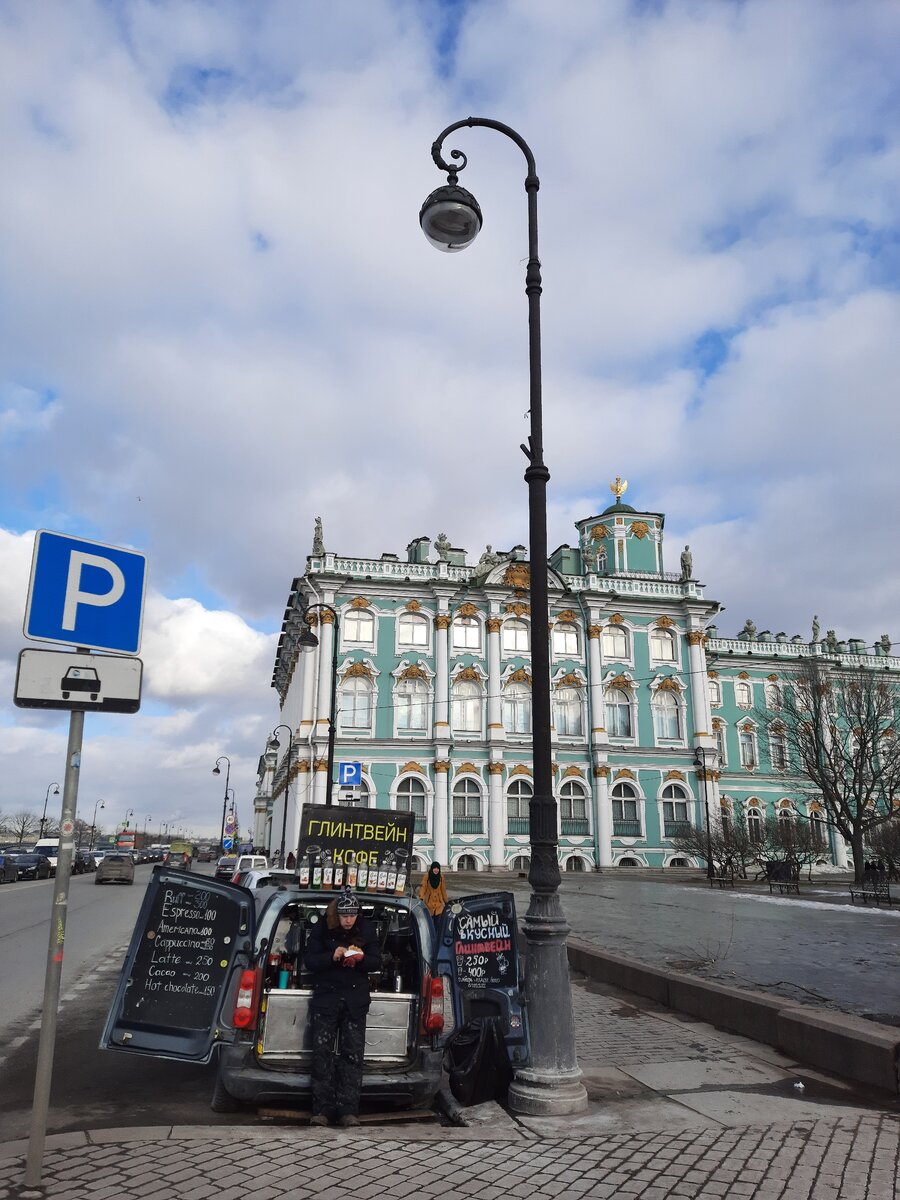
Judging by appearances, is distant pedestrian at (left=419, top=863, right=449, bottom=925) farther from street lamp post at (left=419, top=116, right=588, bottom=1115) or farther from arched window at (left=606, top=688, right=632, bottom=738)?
arched window at (left=606, top=688, right=632, bottom=738)

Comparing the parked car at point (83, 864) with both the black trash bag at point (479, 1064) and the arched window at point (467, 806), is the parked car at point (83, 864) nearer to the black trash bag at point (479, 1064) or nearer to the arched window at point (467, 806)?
the arched window at point (467, 806)

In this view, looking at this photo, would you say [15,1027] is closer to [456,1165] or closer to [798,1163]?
[456,1165]

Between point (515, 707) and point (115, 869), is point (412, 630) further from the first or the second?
point (115, 869)

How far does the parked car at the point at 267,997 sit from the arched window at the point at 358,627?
3998 centimetres

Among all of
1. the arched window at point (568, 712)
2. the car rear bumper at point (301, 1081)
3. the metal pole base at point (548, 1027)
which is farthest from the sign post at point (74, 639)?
the arched window at point (568, 712)

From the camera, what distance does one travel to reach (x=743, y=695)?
5581 cm

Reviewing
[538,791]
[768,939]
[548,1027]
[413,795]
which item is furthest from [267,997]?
[413,795]

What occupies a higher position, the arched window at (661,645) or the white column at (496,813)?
the arched window at (661,645)

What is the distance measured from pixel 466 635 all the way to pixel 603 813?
40.2 ft

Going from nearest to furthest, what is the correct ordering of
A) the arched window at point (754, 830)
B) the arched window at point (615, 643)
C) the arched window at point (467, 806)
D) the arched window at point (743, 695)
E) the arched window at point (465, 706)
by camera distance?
1. the arched window at point (754, 830)
2. the arched window at point (467, 806)
3. the arched window at point (465, 706)
4. the arched window at point (615, 643)
5. the arched window at point (743, 695)

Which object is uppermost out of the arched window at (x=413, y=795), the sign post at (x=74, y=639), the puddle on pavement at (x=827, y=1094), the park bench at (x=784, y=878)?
the arched window at (x=413, y=795)

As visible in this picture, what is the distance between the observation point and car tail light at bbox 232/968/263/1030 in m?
6.20

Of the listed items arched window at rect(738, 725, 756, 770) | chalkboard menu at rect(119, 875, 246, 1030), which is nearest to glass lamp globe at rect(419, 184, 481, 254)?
chalkboard menu at rect(119, 875, 246, 1030)

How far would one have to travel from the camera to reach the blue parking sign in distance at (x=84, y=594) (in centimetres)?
502
